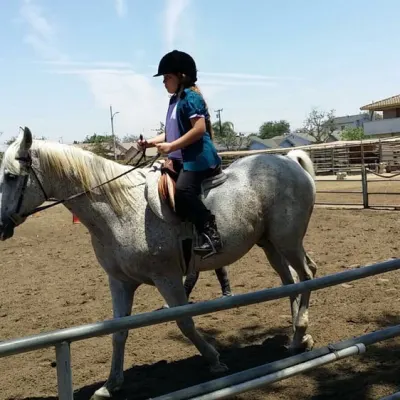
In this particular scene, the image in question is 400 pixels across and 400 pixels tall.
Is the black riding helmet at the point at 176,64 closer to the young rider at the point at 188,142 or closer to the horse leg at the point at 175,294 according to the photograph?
the young rider at the point at 188,142

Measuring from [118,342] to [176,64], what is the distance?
2078mm

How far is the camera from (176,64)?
3.77 meters

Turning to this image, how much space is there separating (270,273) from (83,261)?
335 centimetres

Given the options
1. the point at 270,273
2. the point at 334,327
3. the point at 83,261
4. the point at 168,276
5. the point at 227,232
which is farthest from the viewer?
the point at 83,261

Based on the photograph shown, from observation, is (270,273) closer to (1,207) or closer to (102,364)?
(102,364)

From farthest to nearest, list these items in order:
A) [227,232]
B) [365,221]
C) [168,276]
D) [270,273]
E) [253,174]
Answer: [365,221] < [270,273] < [253,174] < [227,232] < [168,276]

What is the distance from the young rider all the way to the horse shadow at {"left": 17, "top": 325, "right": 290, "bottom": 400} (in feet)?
3.29

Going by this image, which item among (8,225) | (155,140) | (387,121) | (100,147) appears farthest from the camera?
(387,121)

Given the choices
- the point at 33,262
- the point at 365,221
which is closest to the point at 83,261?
the point at 33,262

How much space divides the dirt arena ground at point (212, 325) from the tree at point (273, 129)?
112 metres

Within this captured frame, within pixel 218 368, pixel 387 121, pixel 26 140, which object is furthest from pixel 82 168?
pixel 387 121

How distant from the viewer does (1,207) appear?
3.45 m

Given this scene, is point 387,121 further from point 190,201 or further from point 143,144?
point 190,201

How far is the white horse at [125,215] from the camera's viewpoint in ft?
11.6
